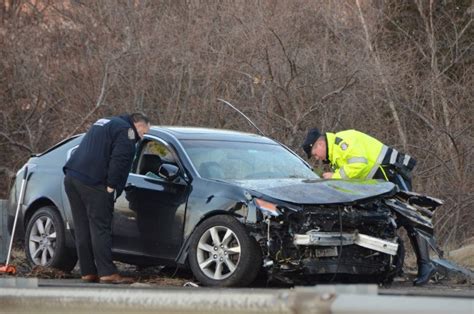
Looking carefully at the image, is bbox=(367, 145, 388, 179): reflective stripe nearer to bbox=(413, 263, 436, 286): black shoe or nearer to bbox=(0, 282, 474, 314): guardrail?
bbox=(413, 263, 436, 286): black shoe

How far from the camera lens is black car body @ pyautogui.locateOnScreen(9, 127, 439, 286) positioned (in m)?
8.92

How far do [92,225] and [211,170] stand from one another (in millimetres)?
1206

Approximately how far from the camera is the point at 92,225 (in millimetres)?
9695

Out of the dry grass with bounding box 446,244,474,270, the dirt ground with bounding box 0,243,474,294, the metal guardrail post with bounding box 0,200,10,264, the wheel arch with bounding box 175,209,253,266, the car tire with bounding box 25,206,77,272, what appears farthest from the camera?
the dry grass with bounding box 446,244,474,270

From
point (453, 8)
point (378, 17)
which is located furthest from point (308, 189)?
point (453, 8)

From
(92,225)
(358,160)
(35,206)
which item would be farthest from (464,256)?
(35,206)

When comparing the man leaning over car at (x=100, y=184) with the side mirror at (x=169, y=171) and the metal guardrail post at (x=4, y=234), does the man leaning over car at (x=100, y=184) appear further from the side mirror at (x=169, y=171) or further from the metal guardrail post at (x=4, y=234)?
the metal guardrail post at (x=4, y=234)

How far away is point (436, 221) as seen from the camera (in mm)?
17828

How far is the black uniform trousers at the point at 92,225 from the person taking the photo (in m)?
9.66

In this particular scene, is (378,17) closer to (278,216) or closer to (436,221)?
(436,221)

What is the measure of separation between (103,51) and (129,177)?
1040 centimetres

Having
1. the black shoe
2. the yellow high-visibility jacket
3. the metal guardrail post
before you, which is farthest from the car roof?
the metal guardrail post

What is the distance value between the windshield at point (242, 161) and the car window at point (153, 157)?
0.19 meters

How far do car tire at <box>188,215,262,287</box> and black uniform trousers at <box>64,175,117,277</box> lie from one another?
35.3 inches
